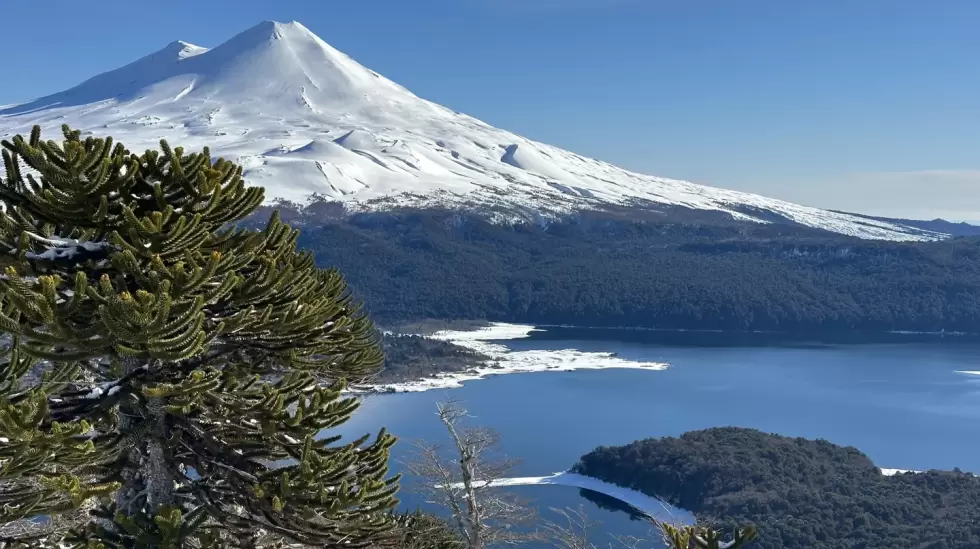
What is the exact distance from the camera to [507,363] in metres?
55.2

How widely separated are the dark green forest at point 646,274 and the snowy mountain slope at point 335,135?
732 centimetres

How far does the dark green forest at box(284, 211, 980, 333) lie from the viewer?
3177 inches

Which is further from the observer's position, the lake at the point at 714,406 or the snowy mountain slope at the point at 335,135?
the snowy mountain slope at the point at 335,135

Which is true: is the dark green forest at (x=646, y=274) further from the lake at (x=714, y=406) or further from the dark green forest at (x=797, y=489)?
the dark green forest at (x=797, y=489)

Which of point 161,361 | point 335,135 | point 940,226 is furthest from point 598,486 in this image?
point 940,226

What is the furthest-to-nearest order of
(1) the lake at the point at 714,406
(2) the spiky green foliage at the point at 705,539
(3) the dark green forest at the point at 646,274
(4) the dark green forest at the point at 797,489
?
(3) the dark green forest at the point at 646,274
(1) the lake at the point at 714,406
(4) the dark green forest at the point at 797,489
(2) the spiky green foliage at the point at 705,539

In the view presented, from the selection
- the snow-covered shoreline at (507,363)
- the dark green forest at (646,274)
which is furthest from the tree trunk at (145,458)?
the dark green forest at (646,274)

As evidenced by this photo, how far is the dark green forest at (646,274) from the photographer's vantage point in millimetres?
80688

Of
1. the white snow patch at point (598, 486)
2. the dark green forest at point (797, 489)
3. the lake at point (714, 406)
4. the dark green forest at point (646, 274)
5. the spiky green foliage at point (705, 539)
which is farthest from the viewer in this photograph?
the dark green forest at point (646, 274)

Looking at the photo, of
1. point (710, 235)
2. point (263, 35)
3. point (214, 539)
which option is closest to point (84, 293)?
point (214, 539)

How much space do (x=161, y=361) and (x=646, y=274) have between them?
8766 cm

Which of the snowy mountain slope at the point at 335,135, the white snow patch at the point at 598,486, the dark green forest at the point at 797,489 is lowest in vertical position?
the white snow patch at the point at 598,486

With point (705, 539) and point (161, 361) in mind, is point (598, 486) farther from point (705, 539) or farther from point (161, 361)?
point (161, 361)

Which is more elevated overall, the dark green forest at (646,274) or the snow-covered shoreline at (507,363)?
the dark green forest at (646,274)
